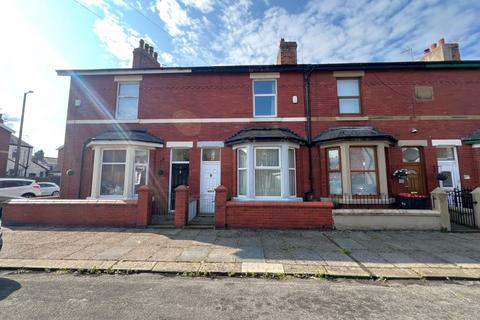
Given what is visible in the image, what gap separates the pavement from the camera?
443cm

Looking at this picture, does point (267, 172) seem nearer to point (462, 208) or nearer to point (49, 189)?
point (462, 208)

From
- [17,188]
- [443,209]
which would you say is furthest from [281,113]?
[17,188]

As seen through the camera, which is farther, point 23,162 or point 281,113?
point 23,162

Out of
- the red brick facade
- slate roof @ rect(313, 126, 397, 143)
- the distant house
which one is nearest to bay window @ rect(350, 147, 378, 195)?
slate roof @ rect(313, 126, 397, 143)

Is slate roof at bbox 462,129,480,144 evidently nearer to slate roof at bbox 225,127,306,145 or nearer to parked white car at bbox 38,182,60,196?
slate roof at bbox 225,127,306,145

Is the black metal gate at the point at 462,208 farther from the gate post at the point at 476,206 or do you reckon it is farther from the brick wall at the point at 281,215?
the brick wall at the point at 281,215

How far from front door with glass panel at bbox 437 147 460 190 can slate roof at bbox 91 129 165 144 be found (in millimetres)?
12521

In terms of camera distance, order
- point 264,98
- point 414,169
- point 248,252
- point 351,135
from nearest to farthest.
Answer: point 248,252 → point 351,135 → point 414,169 → point 264,98

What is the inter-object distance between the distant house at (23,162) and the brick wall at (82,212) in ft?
83.5

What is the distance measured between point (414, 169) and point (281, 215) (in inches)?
268

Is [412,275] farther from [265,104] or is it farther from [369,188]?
[265,104]

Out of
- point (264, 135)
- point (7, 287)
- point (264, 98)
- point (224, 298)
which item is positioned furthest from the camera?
point (264, 98)

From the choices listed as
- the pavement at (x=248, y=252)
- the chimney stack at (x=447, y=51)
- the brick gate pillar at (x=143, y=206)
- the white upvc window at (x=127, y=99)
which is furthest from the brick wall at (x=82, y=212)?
the chimney stack at (x=447, y=51)

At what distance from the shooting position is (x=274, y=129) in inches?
396
